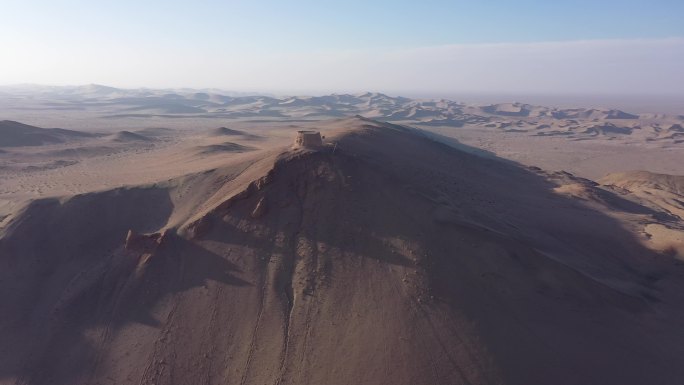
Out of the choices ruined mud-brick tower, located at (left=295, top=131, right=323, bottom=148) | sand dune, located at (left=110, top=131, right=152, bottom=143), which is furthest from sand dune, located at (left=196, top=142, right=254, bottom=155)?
sand dune, located at (left=110, top=131, right=152, bottom=143)

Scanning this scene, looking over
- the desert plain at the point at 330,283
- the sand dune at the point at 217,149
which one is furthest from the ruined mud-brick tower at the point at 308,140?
the sand dune at the point at 217,149

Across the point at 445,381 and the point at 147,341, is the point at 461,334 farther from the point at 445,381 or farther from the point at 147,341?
the point at 147,341

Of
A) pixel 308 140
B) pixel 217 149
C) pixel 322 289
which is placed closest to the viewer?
pixel 322 289

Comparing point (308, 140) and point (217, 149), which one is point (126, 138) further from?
point (308, 140)

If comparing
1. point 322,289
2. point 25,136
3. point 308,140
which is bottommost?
point 25,136

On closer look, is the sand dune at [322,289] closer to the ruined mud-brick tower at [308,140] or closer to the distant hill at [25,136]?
the ruined mud-brick tower at [308,140]

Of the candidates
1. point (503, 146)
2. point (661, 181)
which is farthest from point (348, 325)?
point (503, 146)

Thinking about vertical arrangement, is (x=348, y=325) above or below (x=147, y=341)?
above

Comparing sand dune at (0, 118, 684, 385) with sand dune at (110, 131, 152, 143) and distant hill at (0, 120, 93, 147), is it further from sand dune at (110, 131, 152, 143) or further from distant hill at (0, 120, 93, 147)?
sand dune at (110, 131, 152, 143)

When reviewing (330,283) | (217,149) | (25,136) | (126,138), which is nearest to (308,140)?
(330,283)
